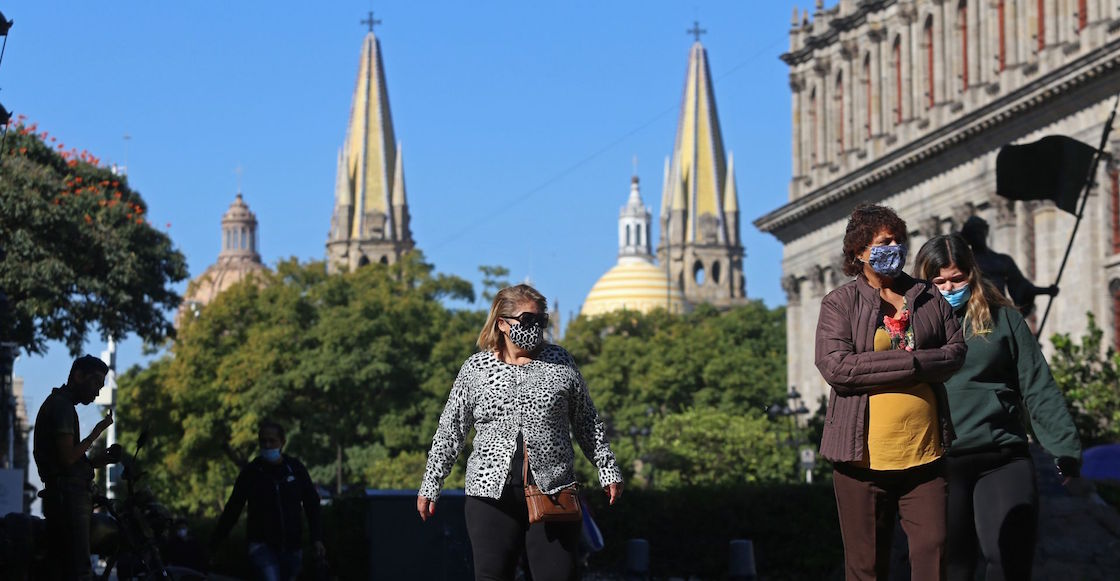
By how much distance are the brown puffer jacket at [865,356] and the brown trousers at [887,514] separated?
0.53ft

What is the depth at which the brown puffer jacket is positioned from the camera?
8.91 metres

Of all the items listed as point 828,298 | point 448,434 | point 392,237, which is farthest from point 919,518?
point 392,237

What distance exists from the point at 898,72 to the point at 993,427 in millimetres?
57660

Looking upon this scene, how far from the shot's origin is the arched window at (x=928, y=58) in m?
63.9

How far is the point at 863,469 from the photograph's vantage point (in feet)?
29.7

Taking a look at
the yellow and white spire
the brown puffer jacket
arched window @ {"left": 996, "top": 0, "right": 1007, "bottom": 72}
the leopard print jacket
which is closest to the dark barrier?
the leopard print jacket

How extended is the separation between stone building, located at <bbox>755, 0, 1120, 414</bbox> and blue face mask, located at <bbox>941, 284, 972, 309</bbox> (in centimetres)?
3870

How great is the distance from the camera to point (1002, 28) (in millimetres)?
58125

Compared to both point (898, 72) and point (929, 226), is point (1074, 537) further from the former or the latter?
point (898, 72)

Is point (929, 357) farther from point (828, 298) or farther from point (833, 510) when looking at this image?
point (833, 510)

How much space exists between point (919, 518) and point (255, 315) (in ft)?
244

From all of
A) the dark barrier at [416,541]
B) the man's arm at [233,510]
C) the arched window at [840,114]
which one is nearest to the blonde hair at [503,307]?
the man's arm at [233,510]

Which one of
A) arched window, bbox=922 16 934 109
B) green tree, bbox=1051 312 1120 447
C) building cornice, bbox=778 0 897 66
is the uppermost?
building cornice, bbox=778 0 897 66

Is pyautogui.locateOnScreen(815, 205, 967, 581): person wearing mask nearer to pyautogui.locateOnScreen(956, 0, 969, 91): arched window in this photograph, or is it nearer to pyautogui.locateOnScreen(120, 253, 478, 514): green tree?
pyautogui.locateOnScreen(956, 0, 969, 91): arched window
